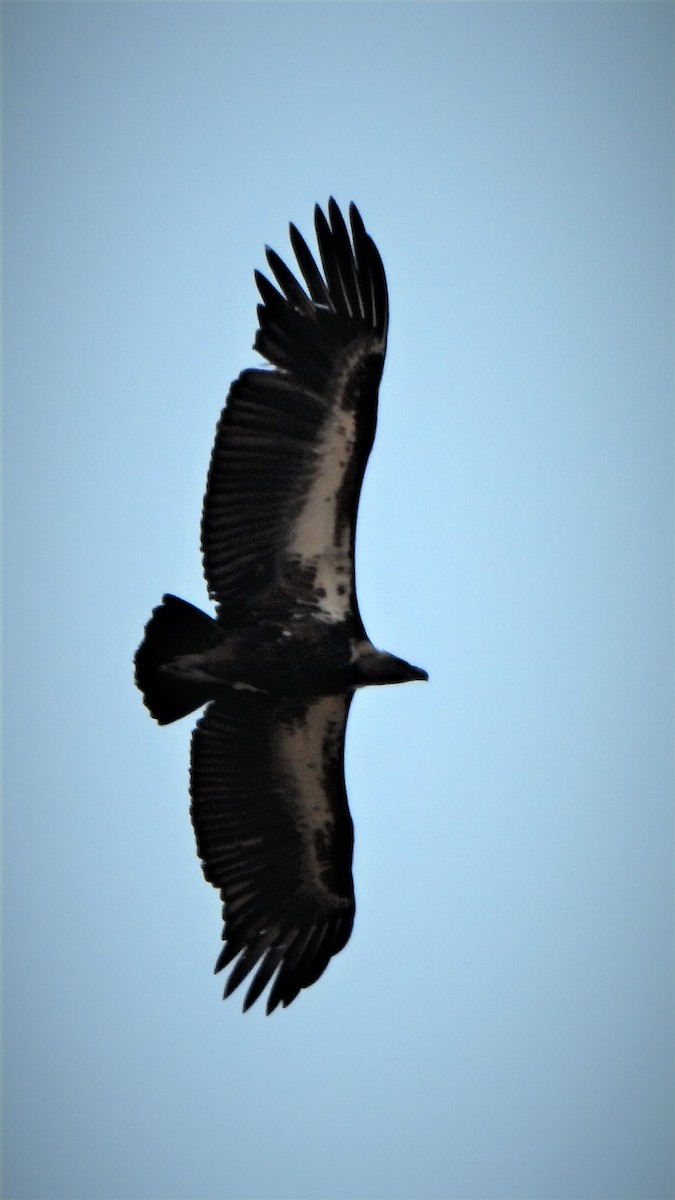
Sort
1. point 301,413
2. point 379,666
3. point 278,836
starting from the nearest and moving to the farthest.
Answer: point 301,413 < point 379,666 < point 278,836

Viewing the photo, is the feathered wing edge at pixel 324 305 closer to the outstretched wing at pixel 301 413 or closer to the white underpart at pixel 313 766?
the outstretched wing at pixel 301 413

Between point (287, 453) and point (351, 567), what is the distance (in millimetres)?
815

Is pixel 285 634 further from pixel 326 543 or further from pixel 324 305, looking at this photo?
pixel 324 305

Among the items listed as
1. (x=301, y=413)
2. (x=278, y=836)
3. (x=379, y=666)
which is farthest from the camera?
(x=278, y=836)

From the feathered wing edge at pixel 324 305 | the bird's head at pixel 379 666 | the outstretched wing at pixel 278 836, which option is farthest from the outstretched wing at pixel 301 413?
the outstretched wing at pixel 278 836

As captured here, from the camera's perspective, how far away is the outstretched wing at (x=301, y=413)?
8.08 meters

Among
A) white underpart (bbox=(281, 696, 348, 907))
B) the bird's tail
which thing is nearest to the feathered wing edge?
the bird's tail

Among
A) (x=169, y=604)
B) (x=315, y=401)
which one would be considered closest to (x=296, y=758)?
(x=169, y=604)

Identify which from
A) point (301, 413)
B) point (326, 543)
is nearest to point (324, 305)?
point (301, 413)

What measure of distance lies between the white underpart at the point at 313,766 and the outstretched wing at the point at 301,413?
38.3 inches

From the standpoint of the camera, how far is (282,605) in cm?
848

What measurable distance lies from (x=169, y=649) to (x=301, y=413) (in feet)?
5.16

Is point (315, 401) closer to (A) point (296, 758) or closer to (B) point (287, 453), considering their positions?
(B) point (287, 453)

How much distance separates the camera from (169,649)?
26.7 feet
